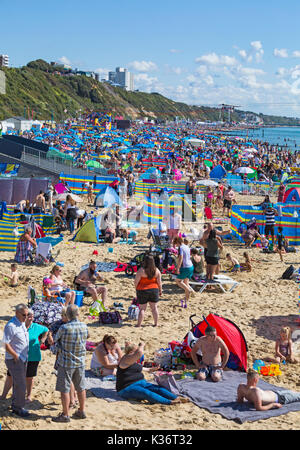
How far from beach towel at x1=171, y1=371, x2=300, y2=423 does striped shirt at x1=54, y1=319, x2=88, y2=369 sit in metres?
1.35

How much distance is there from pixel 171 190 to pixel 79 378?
14.5m

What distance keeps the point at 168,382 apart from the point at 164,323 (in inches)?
91.6

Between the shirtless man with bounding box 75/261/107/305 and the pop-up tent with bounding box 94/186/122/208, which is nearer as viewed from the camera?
the shirtless man with bounding box 75/261/107/305

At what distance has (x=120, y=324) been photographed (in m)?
7.57

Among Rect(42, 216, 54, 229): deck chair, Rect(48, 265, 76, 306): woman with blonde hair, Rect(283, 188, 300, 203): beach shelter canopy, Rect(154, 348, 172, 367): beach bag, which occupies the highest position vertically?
Rect(283, 188, 300, 203): beach shelter canopy

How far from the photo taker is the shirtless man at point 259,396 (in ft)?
16.6

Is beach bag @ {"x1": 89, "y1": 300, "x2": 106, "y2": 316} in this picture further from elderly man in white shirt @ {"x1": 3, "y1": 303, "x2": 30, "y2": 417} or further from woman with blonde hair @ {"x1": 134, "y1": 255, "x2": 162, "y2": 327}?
elderly man in white shirt @ {"x1": 3, "y1": 303, "x2": 30, "y2": 417}

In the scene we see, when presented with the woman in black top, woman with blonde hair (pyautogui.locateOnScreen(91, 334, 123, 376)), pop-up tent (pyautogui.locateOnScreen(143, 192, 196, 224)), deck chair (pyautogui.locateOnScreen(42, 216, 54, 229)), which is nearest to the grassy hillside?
pop-up tent (pyautogui.locateOnScreen(143, 192, 196, 224))

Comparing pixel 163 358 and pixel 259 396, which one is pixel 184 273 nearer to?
pixel 163 358

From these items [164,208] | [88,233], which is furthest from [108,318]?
[164,208]

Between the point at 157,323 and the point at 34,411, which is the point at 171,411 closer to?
the point at 34,411

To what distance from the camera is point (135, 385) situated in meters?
5.20

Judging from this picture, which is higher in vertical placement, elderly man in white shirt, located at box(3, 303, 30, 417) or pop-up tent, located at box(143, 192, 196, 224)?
pop-up tent, located at box(143, 192, 196, 224)

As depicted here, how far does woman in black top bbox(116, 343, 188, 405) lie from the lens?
516cm
